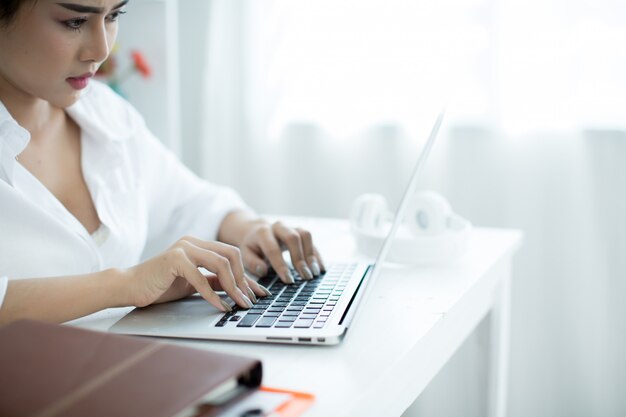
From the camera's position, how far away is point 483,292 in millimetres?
1170

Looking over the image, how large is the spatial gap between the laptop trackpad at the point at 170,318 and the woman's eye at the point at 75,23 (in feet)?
1.29

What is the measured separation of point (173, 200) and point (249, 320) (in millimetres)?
581

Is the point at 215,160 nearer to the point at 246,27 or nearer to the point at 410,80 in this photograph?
the point at 246,27

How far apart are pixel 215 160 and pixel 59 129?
122cm

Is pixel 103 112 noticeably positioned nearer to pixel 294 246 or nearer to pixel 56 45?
pixel 56 45

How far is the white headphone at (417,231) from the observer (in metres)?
1.17

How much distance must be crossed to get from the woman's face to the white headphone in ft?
1.56

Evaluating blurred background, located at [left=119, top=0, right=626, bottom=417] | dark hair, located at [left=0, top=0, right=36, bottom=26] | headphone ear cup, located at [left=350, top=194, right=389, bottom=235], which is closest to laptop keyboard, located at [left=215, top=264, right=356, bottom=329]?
headphone ear cup, located at [left=350, top=194, right=389, bottom=235]

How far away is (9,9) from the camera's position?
0.99m

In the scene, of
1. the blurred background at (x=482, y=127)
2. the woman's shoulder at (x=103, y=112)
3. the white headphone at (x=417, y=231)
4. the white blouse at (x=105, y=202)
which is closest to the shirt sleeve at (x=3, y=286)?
the white blouse at (x=105, y=202)

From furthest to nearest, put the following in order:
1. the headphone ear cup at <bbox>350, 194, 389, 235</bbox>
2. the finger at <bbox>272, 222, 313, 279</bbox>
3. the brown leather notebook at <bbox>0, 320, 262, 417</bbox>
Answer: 1. the headphone ear cup at <bbox>350, 194, 389, 235</bbox>
2. the finger at <bbox>272, 222, 313, 279</bbox>
3. the brown leather notebook at <bbox>0, 320, 262, 417</bbox>

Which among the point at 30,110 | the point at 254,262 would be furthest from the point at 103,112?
the point at 254,262

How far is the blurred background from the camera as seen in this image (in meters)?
1.90

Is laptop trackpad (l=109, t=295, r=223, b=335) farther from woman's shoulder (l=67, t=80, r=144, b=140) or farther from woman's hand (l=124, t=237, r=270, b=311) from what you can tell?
woman's shoulder (l=67, t=80, r=144, b=140)
